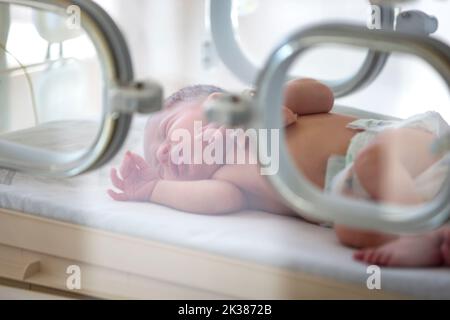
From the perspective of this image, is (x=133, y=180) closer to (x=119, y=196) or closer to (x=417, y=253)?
(x=119, y=196)

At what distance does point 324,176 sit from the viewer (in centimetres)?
96

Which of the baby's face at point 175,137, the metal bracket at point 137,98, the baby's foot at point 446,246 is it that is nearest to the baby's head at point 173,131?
the baby's face at point 175,137

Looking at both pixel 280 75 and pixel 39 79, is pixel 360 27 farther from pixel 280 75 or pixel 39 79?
pixel 39 79

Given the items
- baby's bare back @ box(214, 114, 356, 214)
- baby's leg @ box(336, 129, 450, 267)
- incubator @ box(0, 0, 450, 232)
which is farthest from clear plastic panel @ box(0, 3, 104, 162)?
baby's leg @ box(336, 129, 450, 267)

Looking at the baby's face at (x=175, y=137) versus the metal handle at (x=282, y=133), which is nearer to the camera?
the metal handle at (x=282, y=133)

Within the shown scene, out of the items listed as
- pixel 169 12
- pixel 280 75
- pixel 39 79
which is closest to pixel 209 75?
pixel 169 12

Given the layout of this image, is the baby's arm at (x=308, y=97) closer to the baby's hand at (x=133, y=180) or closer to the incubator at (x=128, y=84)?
the incubator at (x=128, y=84)

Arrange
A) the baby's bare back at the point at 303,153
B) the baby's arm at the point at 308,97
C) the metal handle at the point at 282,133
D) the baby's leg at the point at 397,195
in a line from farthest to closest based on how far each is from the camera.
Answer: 1. the baby's arm at the point at 308,97
2. the baby's bare back at the point at 303,153
3. the baby's leg at the point at 397,195
4. the metal handle at the point at 282,133

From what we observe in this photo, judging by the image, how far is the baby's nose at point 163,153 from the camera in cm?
109

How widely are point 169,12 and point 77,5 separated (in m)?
0.24

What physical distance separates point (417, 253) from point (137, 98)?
1.15 feet

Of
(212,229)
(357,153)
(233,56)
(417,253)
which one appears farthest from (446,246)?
(233,56)

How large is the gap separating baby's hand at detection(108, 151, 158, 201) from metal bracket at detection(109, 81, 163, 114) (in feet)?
0.71

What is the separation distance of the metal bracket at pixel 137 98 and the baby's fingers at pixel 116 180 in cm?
22
